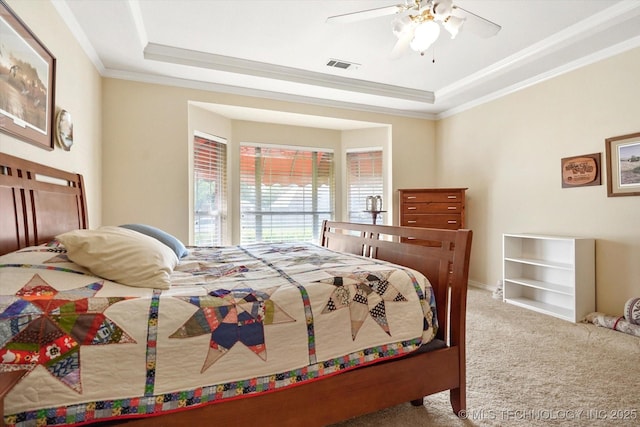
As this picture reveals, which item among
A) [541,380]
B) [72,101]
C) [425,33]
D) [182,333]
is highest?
[425,33]

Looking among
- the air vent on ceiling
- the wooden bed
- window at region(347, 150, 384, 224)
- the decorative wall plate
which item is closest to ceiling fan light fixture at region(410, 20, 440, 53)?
the wooden bed

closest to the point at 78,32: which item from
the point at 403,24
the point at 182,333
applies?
the point at 403,24

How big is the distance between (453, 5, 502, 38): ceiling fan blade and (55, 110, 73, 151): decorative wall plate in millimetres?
2792

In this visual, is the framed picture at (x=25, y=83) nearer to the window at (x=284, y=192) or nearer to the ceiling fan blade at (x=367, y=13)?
the ceiling fan blade at (x=367, y=13)

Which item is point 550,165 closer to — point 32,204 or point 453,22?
point 453,22

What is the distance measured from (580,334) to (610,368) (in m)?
0.65

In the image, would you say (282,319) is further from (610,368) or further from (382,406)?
(610,368)

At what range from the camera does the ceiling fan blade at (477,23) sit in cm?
198

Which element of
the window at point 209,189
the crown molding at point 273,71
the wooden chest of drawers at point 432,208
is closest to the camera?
the crown molding at point 273,71

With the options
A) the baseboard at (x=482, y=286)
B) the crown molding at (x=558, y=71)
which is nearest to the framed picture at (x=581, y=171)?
the crown molding at (x=558, y=71)

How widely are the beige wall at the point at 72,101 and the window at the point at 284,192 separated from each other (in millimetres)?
1798

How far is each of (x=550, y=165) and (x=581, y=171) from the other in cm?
33

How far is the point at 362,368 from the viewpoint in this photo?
1311 mm

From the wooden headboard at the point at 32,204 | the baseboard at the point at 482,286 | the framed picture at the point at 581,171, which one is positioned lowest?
the baseboard at the point at 482,286
